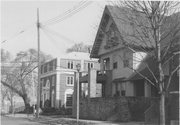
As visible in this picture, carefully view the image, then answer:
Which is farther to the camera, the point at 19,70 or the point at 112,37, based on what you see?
the point at 19,70

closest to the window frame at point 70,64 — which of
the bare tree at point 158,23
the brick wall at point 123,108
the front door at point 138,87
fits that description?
the front door at point 138,87

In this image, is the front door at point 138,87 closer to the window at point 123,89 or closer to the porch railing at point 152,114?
the window at point 123,89

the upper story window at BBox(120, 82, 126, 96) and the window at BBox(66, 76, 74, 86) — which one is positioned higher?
the window at BBox(66, 76, 74, 86)

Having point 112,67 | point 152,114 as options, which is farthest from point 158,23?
point 112,67

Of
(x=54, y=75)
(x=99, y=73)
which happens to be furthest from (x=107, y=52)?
(x=54, y=75)

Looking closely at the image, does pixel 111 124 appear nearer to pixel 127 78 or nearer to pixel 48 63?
pixel 127 78

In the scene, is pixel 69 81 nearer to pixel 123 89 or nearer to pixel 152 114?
pixel 123 89

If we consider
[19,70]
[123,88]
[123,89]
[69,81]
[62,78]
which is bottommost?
[123,89]

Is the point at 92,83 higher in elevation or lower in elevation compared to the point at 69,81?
lower

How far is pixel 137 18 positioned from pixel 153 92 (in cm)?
1415

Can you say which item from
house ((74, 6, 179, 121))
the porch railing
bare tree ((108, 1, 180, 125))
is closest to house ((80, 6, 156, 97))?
house ((74, 6, 179, 121))

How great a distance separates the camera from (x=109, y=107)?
100 feet

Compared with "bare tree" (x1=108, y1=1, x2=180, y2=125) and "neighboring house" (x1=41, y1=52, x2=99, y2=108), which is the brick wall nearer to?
"bare tree" (x1=108, y1=1, x2=180, y2=125)

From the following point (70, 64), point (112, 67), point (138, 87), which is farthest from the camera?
point (70, 64)
